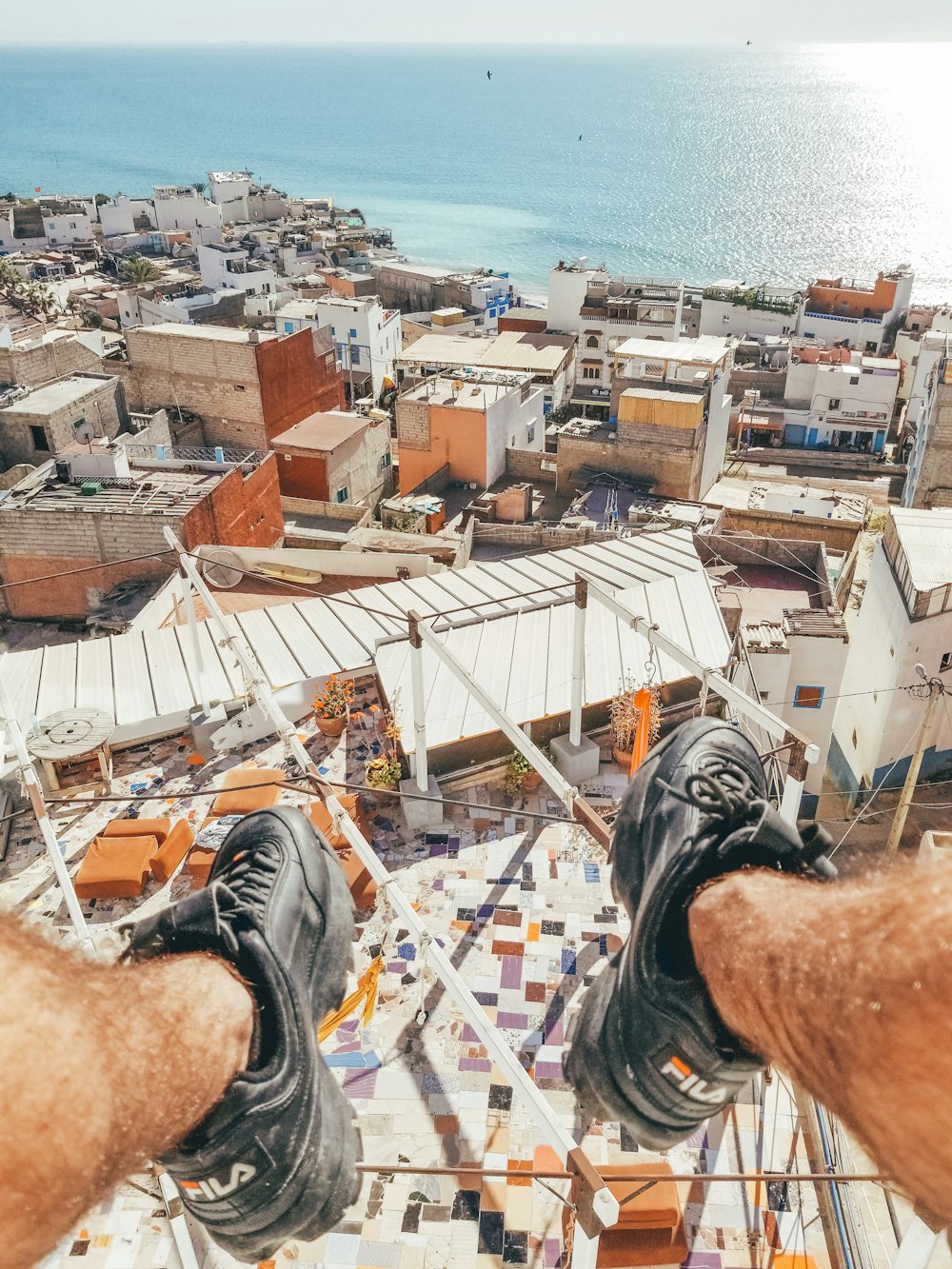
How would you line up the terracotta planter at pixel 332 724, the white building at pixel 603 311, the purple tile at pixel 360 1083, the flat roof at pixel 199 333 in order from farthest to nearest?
1. the white building at pixel 603 311
2. the flat roof at pixel 199 333
3. the terracotta planter at pixel 332 724
4. the purple tile at pixel 360 1083

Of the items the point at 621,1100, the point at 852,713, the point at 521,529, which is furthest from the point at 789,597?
the point at 621,1100

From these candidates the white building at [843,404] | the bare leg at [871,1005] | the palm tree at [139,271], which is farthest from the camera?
the palm tree at [139,271]

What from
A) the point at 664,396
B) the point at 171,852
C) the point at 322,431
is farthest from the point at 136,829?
the point at 664,396

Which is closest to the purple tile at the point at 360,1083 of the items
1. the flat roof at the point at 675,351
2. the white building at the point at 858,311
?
the flat roof at the point at 675,351

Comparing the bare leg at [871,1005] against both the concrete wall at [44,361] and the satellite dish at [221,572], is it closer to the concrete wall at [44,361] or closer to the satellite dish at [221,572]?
the satellite dish at [221,572]

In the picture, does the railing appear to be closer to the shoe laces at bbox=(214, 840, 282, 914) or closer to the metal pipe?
the metal pipe
